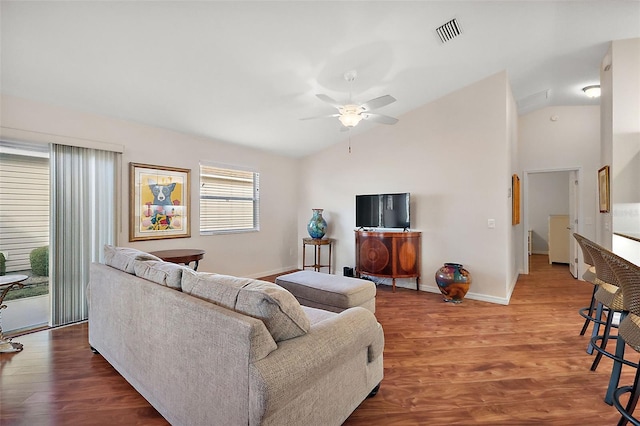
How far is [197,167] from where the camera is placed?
4359mm

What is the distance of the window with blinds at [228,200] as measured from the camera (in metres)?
4.58

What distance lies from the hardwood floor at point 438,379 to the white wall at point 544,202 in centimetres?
539

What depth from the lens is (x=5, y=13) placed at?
1983mm

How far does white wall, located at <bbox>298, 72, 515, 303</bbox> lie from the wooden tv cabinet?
0.22 metres

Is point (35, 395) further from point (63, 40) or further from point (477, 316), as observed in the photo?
point (477, 316)

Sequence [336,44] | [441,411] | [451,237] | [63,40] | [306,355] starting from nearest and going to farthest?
[306,355], [441,411], [63,40], [336,44], [451,237]

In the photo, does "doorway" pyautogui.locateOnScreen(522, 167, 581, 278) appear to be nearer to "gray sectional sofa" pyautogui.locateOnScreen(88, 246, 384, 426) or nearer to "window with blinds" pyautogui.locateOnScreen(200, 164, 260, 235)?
"window with blinds" pyautogui.locateOnScreen(200, 164, 260, 235)

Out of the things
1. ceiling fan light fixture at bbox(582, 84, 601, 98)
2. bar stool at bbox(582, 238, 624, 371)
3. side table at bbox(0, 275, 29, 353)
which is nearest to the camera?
bar stool at bbox(582, 238, 624, 371)

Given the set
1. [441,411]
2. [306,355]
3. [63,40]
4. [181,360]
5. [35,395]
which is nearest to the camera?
[306,355]

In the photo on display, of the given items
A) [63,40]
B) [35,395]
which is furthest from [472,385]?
[63,40]

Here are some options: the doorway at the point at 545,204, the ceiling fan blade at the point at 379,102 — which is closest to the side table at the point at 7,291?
the ceiling fan blade at the point at 379,102

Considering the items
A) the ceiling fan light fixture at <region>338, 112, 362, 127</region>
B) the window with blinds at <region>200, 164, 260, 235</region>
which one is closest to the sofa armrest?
the ceiling fan light fixture at <region>338, 112, 362, 127</region>

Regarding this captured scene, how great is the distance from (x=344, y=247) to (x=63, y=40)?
178 inches

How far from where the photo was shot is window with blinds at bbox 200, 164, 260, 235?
4.58m
